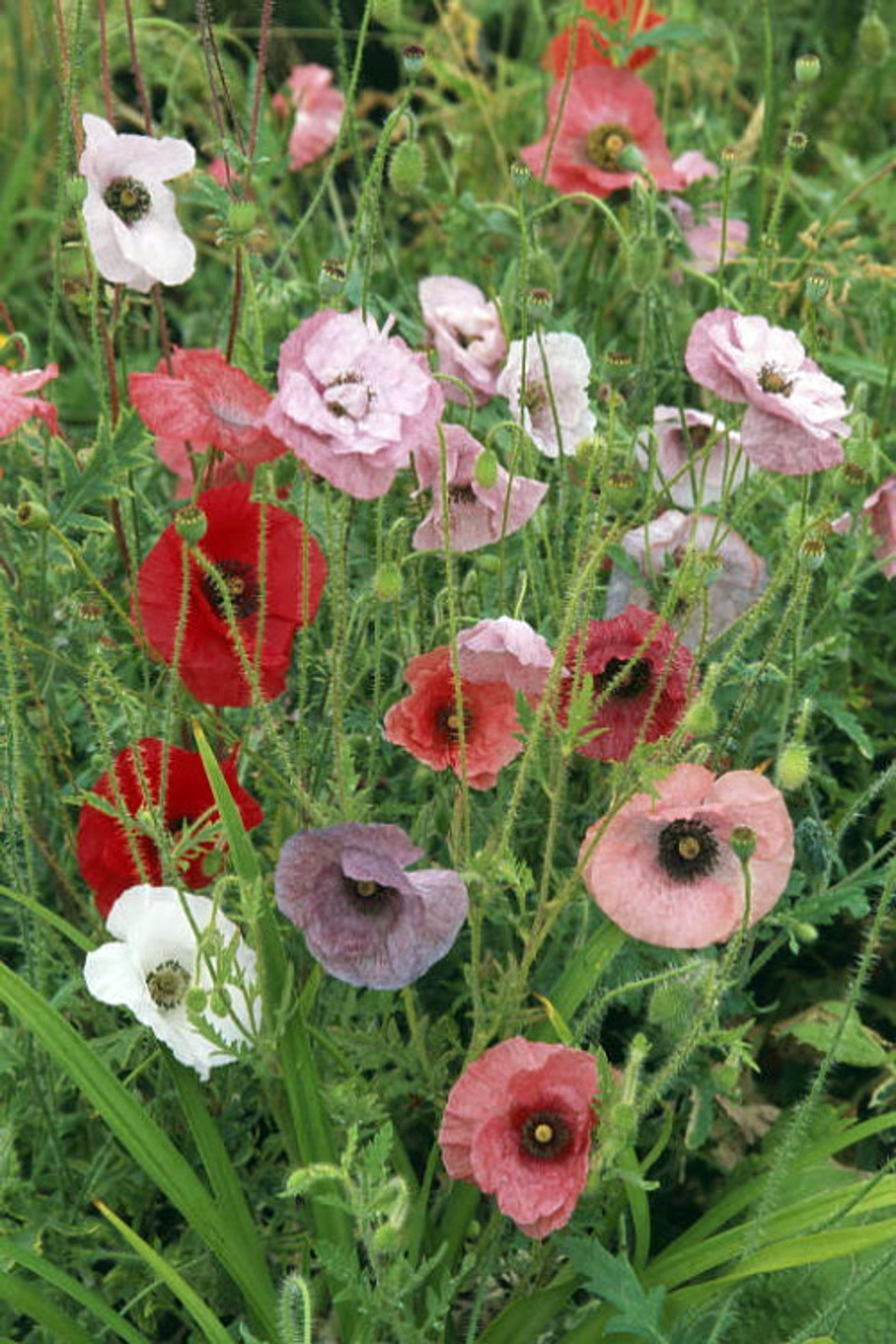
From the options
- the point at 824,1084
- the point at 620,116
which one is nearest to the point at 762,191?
the point at 620,116

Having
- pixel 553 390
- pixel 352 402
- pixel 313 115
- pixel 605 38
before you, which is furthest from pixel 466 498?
pixel 313 115

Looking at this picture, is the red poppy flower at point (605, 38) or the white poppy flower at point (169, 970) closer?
the white poppy flower at point (169, 970)

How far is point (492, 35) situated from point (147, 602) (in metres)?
2.40

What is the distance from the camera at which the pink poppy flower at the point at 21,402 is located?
4.00 feet

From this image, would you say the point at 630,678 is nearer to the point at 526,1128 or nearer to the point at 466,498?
the point at 466,498

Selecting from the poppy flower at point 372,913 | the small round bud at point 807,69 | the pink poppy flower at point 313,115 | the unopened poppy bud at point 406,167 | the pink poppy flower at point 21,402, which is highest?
the small round bud at point 807,69

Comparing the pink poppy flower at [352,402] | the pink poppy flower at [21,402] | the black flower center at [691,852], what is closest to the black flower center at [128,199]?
the pink poppy flower at [21,402]

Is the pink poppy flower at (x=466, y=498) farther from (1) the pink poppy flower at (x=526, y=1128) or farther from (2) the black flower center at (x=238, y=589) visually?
(1) the pink poppy flower at (x=526, y=1128)

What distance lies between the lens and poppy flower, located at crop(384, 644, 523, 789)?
1.26 m

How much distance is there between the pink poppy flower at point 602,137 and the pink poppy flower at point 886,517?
557 mm

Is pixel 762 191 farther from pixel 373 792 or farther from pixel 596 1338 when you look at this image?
pixel 596 1338

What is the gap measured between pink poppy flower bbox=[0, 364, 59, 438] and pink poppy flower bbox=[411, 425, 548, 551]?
0.89 ft

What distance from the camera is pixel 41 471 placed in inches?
68.2

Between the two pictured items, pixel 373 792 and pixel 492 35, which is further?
pixel 492 35
